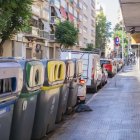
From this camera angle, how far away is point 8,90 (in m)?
6.65

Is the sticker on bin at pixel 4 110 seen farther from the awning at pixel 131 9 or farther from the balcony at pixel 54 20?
the balcony at pixel 54 20

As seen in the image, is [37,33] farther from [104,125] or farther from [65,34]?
[104,125]

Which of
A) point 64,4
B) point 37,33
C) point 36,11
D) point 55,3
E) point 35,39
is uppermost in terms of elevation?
point 64,4

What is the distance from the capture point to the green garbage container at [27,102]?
7.18 metres

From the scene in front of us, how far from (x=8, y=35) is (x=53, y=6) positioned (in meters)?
35.3

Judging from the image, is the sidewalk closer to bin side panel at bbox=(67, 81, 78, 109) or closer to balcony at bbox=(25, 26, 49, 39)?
bin side panel at bbox=(67, 81, 78, 109)

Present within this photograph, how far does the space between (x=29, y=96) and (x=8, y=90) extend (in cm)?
99

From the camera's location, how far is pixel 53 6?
2527 inches

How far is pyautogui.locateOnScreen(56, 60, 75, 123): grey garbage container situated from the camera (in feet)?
35.4

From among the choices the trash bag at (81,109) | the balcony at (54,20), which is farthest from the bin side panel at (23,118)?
the balcony at (54,20)

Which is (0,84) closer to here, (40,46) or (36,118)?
(36,118)

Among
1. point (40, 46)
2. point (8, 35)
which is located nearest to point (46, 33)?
point (40, 46)

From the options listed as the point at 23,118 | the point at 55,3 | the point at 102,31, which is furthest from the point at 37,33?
the point at 102,31

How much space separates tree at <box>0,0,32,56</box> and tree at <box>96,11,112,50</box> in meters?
101
